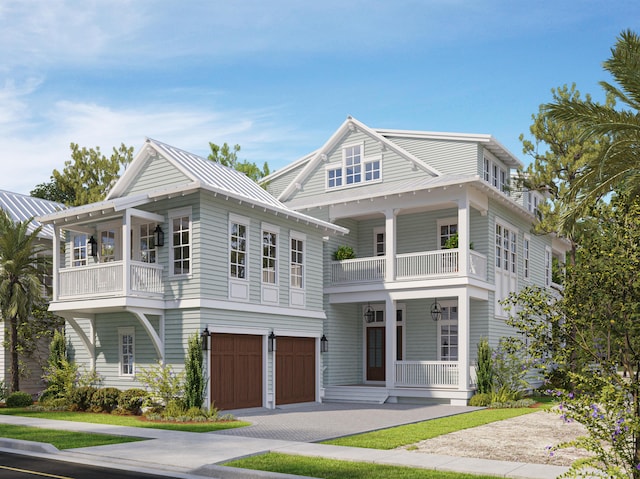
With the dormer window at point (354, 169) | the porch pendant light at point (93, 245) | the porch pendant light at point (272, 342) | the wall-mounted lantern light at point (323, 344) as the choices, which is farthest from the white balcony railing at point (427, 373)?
the porch pendant light at point (93, 245)

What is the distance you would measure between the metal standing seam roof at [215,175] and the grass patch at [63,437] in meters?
8.56

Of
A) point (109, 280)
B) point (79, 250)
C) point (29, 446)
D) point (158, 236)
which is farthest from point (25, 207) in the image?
point (29, 446)

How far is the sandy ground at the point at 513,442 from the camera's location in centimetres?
1232

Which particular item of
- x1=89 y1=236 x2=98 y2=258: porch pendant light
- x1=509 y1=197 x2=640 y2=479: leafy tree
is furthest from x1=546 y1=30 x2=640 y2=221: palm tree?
x1=89 y1=236 x2=98 y2=258: porch pendant light

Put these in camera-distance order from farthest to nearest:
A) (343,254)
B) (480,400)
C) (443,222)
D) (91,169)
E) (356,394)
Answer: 1. (91,169)
2. (343,254)
3. (443,222)
4. (356,394)
5. (480,400)

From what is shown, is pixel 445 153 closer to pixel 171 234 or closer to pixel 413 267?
pixel 413 267

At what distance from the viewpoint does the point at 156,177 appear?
22859 mm

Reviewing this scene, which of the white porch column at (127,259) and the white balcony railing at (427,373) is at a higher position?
the white porch column at (127,259)

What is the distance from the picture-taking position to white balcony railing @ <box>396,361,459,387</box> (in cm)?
2369

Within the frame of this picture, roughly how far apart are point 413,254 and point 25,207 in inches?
638

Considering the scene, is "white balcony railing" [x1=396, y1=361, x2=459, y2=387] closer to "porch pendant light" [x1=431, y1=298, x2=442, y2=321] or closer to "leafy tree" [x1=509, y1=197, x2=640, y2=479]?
"porch pendant light" [x1=431, y1=298, x2=442, y2=321]

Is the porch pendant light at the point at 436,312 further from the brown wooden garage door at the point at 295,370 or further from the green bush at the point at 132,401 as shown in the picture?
the green bush at the point at 132,401

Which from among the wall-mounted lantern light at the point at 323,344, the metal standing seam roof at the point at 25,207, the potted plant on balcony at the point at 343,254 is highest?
the metal standing seam roof at the point at 25,207

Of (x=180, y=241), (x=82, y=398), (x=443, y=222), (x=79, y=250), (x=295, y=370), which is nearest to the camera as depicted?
(x=180, y=241)
